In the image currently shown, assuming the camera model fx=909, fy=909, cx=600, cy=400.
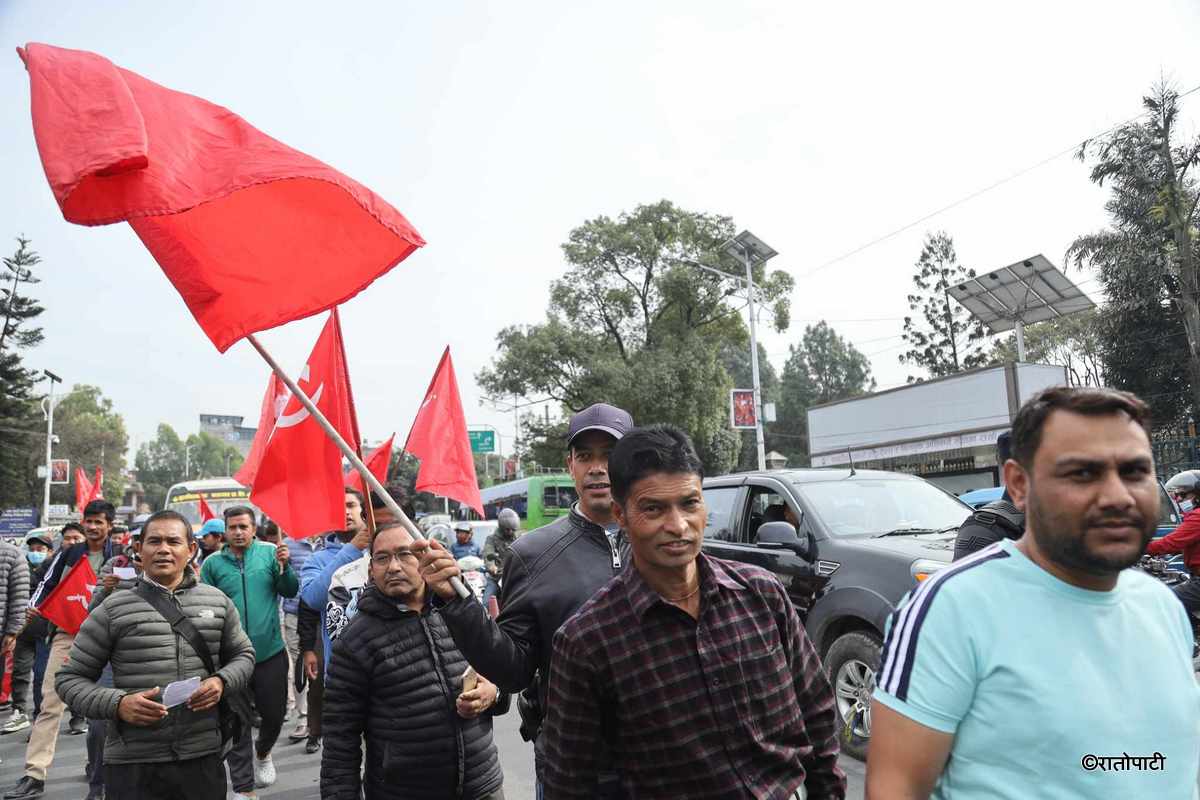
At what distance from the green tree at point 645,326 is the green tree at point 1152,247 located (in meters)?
12.1

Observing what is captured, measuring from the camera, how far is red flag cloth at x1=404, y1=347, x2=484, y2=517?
8.54 metres

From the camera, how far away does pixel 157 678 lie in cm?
423

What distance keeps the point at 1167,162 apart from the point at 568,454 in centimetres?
2465

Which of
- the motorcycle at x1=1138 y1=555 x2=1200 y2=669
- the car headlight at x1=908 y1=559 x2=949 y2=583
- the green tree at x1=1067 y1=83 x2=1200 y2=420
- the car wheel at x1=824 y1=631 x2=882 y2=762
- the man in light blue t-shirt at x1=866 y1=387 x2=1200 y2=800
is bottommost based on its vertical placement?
the car wheel at x1=824 y1=631 x2=882 y2=762

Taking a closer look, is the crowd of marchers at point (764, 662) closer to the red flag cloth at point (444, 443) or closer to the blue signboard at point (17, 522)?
the red flag cloth at point (444, 443)

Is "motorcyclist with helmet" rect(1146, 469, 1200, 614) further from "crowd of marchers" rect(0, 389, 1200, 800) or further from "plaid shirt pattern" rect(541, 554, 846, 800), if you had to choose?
"plaid shirt pattern" rect(541, 554, 846, 800)

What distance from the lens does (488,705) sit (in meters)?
3.55

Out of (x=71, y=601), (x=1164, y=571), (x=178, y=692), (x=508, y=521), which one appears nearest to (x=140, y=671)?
(x=178, y=692)

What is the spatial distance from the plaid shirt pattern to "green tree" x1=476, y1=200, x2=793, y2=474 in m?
30.0

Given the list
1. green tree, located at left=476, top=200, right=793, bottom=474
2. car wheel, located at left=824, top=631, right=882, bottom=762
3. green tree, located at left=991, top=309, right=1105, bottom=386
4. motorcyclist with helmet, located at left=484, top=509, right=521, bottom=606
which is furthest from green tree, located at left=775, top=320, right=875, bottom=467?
car wheel, located at left=824, top=631, right=882, bottom=762

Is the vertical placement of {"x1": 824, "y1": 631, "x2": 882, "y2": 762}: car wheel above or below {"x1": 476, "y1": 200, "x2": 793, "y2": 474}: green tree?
below

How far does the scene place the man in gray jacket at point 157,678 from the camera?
4.07 metres

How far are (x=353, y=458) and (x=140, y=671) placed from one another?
2.17 m

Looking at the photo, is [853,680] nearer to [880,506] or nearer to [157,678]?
[880,506]
